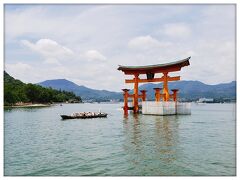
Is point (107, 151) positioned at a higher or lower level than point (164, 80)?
lower

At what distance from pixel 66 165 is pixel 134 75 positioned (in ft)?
113

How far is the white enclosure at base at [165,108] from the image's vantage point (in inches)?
1574

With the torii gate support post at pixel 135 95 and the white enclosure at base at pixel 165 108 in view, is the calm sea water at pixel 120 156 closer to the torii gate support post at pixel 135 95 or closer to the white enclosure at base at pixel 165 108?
the white enclosure at base at pixel 165 108

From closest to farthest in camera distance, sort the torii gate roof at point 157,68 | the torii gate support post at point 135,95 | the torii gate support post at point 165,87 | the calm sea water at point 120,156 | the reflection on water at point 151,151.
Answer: the calm sea water at point 120,156 → the reflection on water at point 151,151 → the torii gate roof at point 157,68 → the torii gate support post at point 165,87 → the torii gate support post at point 135,95

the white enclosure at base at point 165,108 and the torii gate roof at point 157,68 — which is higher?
the torii gate roof at point 157,68

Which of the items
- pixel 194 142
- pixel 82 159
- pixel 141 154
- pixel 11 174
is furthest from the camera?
pixel 194 142

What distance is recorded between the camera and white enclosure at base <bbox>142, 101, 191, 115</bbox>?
39969 millimetres

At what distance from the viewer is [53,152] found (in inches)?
609

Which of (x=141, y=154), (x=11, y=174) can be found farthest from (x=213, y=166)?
(x=11, y=174)

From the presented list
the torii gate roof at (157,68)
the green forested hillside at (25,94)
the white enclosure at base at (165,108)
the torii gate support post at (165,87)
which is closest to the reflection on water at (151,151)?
the white enclosure at base at (165,108)

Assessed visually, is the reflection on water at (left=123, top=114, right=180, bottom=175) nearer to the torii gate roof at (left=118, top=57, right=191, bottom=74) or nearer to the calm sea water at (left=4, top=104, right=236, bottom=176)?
the calm sea water at (left=4, top=104, right=236, bottom=176)

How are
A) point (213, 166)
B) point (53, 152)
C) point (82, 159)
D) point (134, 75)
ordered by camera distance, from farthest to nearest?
point (134, 75) → point (53, 152) → point (82, 159) → point (213, 166)

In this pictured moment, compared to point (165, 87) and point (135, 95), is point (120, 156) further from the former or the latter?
point (135, 95)

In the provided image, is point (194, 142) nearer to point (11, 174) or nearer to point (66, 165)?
point (66, 165)
